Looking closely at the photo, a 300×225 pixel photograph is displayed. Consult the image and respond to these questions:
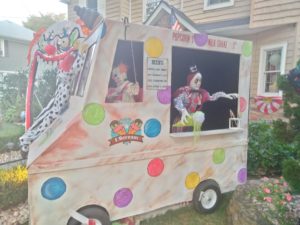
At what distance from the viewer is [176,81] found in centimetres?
287

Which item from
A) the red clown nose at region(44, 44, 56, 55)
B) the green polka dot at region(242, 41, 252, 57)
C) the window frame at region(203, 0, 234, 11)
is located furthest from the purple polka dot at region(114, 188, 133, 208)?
the window frame at region(203, 0, 234, 11)

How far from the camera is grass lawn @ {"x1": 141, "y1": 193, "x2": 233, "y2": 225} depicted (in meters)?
3.08

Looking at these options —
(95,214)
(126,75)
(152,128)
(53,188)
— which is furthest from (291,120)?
(53,188)

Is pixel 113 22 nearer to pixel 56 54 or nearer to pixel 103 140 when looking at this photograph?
pixel 56 54

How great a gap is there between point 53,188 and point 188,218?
182 cm

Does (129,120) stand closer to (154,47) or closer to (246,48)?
(154,47)

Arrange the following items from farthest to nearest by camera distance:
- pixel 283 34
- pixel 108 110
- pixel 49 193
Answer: pixel 283 34 < pixel 108 110 < pixel 49 193

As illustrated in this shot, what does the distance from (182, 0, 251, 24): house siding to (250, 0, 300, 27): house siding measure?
1.75 feet

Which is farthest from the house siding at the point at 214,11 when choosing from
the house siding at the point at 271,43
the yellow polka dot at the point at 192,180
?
the yellow polka dot at the point at 192,180

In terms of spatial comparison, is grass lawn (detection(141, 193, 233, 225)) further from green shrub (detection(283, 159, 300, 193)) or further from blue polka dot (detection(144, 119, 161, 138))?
green shrub (detection(283, 159, 300, 193))

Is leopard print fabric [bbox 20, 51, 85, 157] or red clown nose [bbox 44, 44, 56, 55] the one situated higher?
red clown nose [bbox 44, 44, 56, 55]

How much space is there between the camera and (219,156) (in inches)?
133

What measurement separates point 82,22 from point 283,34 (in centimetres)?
656

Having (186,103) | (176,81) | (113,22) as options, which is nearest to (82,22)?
(113,22)
